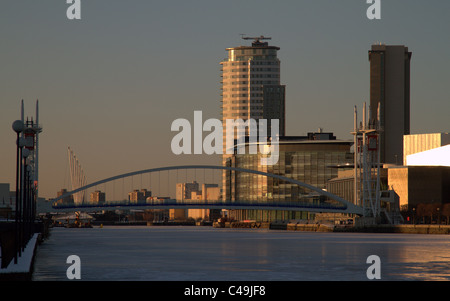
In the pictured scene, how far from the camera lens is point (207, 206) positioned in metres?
149

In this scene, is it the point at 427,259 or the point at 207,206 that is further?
the point at 207,206

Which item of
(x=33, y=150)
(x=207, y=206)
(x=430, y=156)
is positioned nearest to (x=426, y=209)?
(x=430, y=156)

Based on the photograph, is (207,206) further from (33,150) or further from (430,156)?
(430,156)
